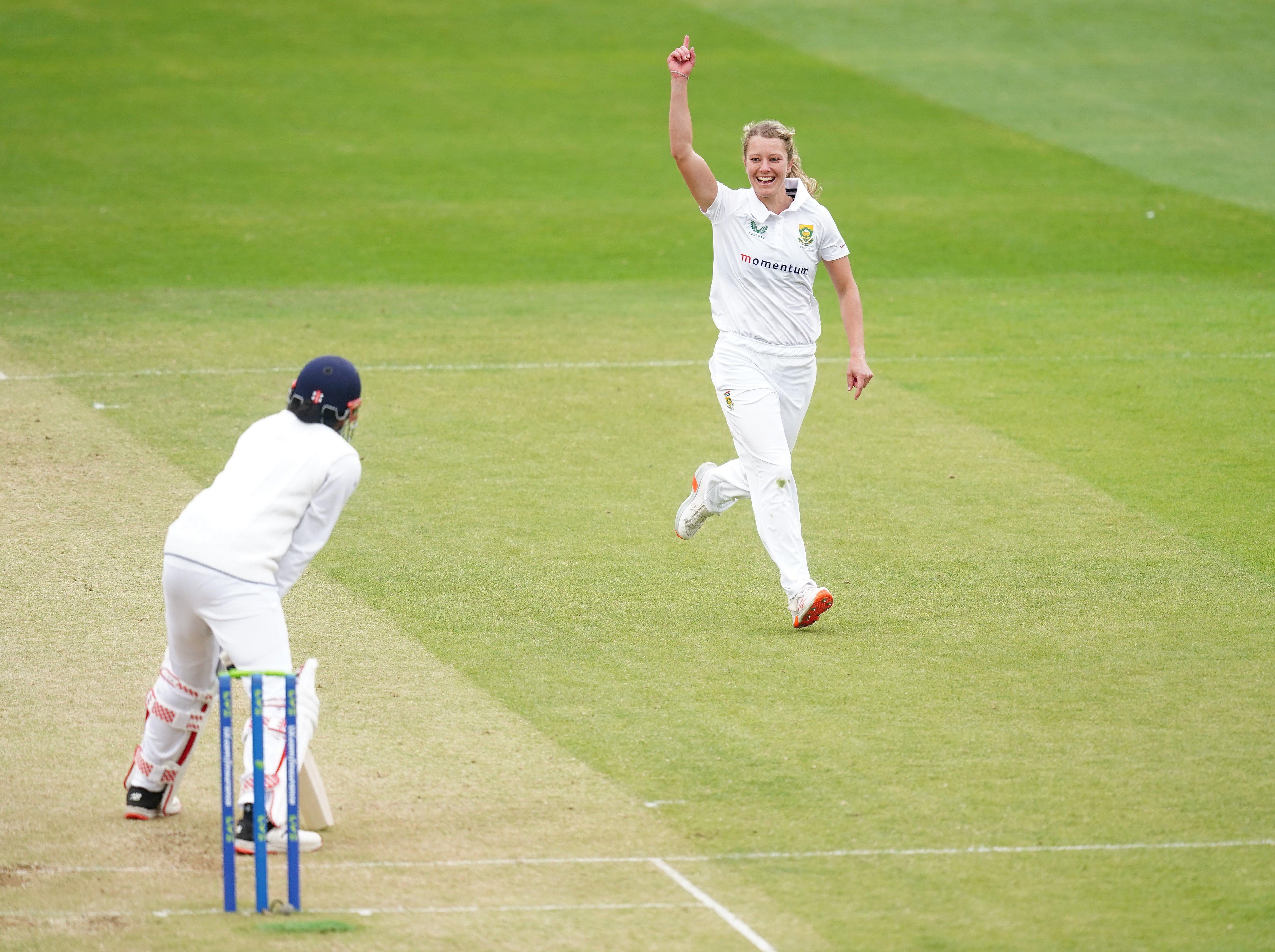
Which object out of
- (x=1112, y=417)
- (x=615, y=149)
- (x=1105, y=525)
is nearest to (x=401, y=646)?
(x=1105, y=525)

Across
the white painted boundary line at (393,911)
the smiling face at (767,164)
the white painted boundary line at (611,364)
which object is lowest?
the white painted boundary line at (393,911)

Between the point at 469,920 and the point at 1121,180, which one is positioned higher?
the point at 1121,180

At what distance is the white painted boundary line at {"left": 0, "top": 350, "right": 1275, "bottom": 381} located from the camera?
49.3 ft

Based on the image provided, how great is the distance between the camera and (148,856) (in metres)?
6.36

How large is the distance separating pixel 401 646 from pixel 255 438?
248 cm

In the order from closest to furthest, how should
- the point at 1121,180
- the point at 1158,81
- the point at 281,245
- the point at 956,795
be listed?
the point at 956,795
the point at 281,245
the point at 1121,180
the point at 1158,81

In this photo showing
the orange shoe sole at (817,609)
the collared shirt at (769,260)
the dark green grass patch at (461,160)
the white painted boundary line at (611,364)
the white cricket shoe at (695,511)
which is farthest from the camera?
the dark green grass patch at (461,160)

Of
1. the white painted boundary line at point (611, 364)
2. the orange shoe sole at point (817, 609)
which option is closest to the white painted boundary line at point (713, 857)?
the orange shoe sole at point (817, 609)

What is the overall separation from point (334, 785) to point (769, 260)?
375cm

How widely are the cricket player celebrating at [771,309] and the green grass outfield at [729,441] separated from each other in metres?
0.80

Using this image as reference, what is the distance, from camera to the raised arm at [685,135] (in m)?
8.82

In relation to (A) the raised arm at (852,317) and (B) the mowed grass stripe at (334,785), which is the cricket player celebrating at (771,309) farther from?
(B) the mowed grass stripe at (334,785)

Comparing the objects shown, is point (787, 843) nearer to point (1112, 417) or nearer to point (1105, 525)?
point (1105, 525)

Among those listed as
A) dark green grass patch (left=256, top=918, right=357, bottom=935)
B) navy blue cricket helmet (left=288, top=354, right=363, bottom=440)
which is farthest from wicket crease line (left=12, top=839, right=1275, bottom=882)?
navy blue cricket helmet (left=288, top=354, right=363, bottom=440)
